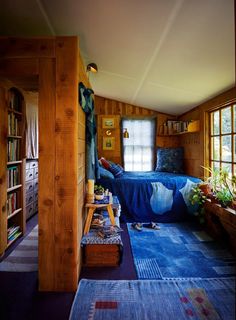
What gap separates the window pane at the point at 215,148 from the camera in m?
3.20

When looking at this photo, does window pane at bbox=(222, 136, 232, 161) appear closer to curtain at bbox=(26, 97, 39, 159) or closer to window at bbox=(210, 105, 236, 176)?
window at bbox=(210, 105, 236, 176)

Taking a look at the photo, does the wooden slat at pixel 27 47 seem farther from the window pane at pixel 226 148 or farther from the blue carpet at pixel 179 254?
the window pane at pixel 226 148

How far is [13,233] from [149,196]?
1.95 metres

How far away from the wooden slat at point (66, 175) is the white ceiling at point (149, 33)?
433 mm

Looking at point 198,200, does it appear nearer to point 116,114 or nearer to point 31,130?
point 116,114

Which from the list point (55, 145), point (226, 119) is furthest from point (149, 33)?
point (226, 119)

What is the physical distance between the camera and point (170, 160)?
4277mm

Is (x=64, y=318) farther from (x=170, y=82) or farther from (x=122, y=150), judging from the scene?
(x=122, y=150)

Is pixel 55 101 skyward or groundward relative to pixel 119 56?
groundward

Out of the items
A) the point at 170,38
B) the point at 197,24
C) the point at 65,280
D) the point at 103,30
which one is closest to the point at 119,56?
the point at 103,30

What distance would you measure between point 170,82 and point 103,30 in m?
1.32

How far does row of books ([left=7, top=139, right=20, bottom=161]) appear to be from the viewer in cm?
252

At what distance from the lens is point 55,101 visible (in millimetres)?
1692

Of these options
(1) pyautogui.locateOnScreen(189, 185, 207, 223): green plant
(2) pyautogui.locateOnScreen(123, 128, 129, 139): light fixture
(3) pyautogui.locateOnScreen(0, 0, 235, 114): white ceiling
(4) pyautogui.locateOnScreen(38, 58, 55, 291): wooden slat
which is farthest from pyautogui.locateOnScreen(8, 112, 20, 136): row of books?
(1) pyautogui.locateOnScreen(189, 185, 207, 223): green plant
